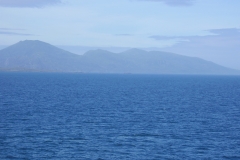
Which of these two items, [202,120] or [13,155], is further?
[202,120]

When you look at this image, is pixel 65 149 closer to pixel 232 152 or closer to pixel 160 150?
pixel 160 150

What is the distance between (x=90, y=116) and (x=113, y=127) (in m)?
8.90

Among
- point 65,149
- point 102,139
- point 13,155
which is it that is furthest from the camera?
point 102,139

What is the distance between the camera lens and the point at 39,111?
186ft

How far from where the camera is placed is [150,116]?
178 feet

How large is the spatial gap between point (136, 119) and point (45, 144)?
18.0 metres

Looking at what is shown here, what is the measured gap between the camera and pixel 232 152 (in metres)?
34.4

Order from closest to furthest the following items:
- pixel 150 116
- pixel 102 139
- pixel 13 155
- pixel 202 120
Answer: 1. pixel 13 155
2. pixel 102 139
3. pixel 202 120
4. pixel 150 116

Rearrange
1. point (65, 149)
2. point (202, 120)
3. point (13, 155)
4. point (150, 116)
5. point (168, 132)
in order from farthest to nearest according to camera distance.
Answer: point (150, 116) → point (202, 120) → point (168, 132) → point (65, 149) → point (13, 155)

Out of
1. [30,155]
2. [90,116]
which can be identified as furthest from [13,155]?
[90,116]

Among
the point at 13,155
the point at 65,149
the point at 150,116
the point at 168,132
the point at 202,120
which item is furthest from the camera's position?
the point at 150,116

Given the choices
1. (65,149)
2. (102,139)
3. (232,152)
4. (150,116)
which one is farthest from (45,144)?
(150,116)

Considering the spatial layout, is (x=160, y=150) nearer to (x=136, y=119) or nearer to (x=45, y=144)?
(x=45, y=144)

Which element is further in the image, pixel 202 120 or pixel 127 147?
pixel 202 120
